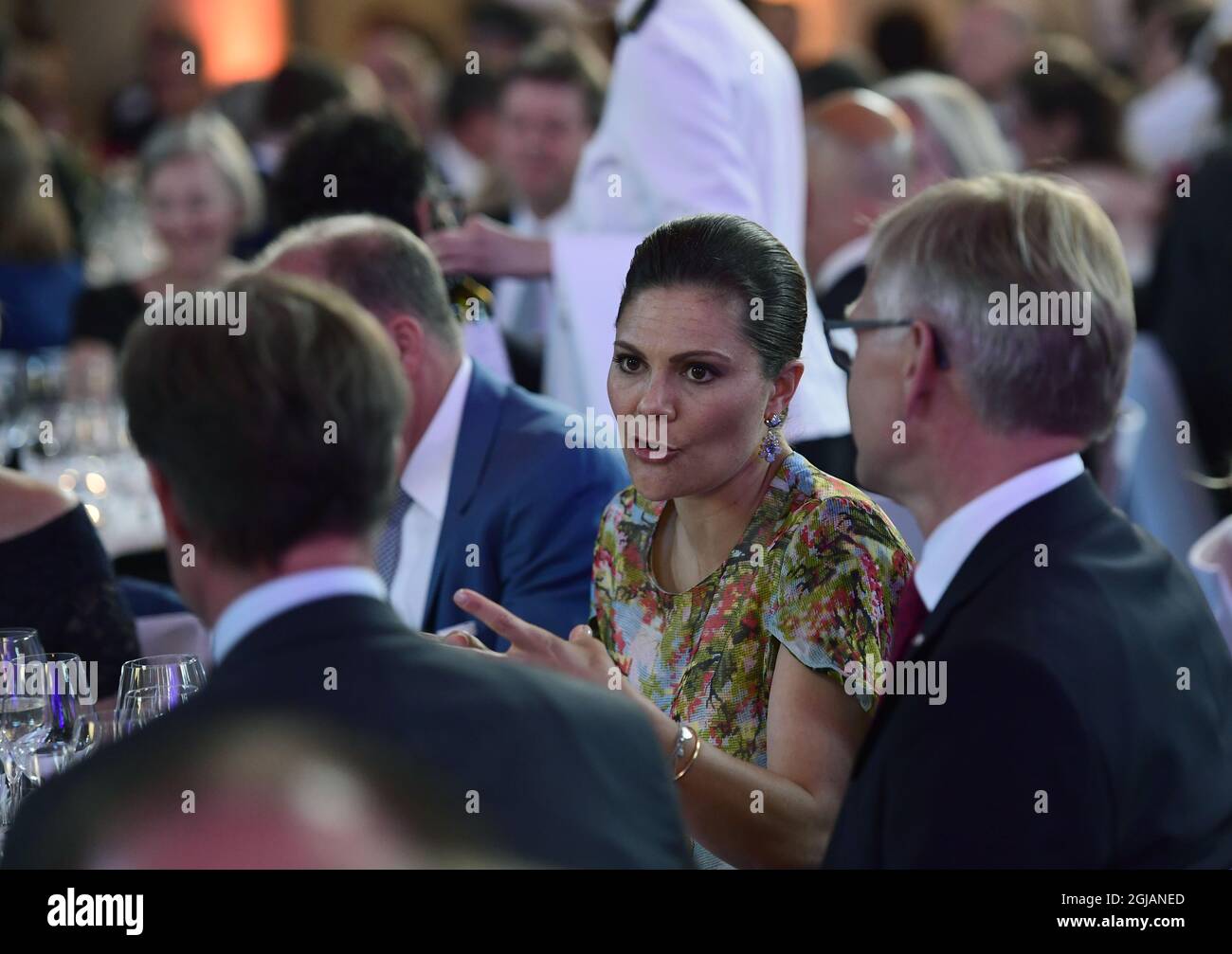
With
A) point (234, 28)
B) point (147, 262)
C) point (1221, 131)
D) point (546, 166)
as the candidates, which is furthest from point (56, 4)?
point (1221, 131)

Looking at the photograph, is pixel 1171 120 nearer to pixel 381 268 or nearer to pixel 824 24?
pixel 824 24

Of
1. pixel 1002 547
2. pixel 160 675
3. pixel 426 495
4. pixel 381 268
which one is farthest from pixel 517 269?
pixel 1002 547

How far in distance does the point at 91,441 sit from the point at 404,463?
1814 millimetres

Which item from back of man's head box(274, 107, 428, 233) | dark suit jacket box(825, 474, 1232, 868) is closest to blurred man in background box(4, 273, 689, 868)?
dark suit jacket box(825, 474, 1232, 868)

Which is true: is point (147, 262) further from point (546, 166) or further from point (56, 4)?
point (56, 4)

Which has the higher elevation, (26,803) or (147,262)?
(147,262)

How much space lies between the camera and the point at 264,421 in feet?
3.96

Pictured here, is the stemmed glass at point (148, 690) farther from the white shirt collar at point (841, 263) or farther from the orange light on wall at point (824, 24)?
the orange light on wall at point (824, 24)

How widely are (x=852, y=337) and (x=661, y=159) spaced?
1625 millimetres

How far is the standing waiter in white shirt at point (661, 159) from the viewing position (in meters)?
3.15

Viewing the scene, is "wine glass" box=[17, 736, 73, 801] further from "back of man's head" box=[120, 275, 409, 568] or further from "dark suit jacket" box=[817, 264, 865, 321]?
"dark suit jacket" box=[817, 264, 865, 321]

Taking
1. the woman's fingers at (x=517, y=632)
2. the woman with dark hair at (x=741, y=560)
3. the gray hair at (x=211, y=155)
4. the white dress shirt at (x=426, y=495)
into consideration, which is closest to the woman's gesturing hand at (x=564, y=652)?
the woman's fingers at (x=517, y=632)
